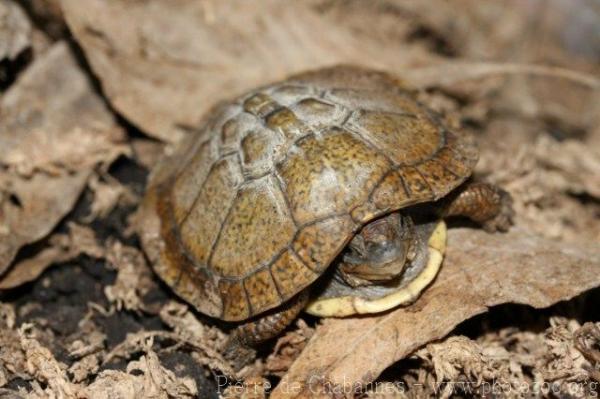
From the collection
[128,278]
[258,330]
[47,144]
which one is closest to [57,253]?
[128,278]

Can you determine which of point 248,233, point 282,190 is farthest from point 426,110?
point 248,233

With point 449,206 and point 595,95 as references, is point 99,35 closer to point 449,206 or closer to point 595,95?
point 449,206

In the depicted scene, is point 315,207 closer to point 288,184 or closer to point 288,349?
point 288,184

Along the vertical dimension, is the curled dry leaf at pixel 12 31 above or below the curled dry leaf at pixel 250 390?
above

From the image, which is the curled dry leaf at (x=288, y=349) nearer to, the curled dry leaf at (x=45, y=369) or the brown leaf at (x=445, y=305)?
the brown leaf at (x=445, y=305)

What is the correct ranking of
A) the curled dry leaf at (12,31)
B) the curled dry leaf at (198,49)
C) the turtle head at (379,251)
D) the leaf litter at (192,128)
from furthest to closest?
the curled dry leaf at (198,49) → the curled dry leaf at (12,31) → the leaf litter at (192,128) → the turtle head at (379,251)

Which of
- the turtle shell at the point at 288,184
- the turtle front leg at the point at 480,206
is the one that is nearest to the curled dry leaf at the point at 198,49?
the turtle shell at the point at 288,184

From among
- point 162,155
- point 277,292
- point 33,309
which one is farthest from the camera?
point 162,155
